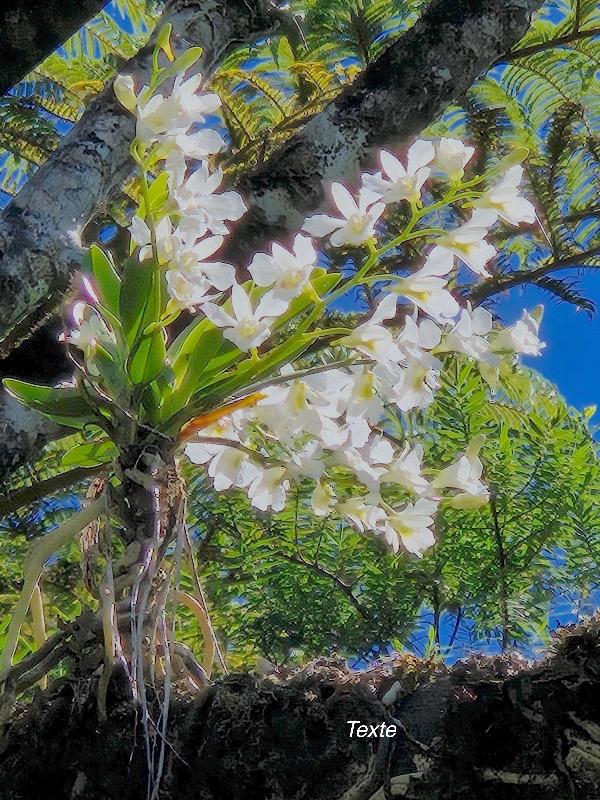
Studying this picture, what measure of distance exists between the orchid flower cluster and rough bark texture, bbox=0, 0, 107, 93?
63cm

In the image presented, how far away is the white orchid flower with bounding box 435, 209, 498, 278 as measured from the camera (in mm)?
711

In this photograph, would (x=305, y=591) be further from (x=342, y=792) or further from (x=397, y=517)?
(x=342, y=792)

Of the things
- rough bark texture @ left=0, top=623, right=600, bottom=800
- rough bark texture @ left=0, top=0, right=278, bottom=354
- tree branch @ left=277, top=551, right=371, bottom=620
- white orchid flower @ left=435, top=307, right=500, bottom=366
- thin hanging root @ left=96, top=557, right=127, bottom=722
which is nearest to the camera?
rough bark texture @ left=0, top=623, right=600, bottom=800

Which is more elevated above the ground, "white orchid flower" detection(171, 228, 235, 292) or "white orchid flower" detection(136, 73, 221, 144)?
"white orchid flower" detection(136, 73, 221, 144)

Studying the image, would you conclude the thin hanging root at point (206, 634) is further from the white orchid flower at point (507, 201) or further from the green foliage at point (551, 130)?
the green foliage at point (551, 130)

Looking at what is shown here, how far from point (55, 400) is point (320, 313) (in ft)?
0.83

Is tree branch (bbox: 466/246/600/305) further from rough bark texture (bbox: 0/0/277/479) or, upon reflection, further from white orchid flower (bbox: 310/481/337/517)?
white orchid flower (bbox: 310/481/337/517)

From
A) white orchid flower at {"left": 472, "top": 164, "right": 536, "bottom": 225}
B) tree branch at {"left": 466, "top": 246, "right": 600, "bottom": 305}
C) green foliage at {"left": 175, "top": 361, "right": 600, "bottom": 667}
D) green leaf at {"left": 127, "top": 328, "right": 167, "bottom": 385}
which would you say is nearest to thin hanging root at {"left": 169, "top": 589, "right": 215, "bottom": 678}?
green leaf at {"left": 127, "top": 328, "right": 167, "bottom": 385}

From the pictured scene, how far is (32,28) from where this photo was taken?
1241 millimetres

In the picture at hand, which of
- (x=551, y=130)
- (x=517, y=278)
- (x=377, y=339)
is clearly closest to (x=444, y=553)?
(x=517, y=278)

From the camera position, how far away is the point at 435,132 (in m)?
2.13

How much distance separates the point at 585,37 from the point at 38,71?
1.36 metres

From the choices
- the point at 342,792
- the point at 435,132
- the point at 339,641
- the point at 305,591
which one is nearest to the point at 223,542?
the point at 305,591

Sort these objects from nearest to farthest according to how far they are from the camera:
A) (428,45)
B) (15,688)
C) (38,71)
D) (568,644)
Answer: (568,644), (15,688), (428,45), (38,71)
